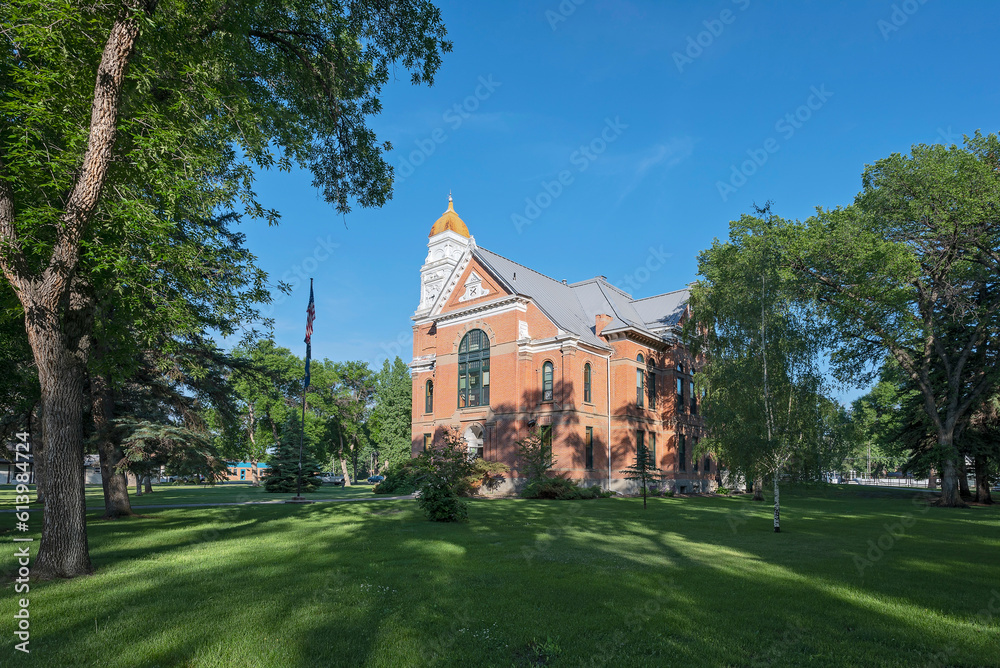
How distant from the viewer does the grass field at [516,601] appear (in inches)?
228

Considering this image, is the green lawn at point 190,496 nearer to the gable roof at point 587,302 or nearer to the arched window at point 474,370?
the arched window at point 474,370

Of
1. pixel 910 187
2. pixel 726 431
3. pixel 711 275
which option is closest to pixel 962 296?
pixel 910 187

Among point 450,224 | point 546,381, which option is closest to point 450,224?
point 450,224

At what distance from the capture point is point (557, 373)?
110 feet

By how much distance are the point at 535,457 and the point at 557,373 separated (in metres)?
5.87

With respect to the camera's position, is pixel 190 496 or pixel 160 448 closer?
pixel 160 448

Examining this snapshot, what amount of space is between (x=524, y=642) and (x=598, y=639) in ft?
2.78

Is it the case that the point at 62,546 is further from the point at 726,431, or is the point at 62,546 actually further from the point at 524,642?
the point at 726,431

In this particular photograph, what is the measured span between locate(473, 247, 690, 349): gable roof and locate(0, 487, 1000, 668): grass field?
21.7 meters

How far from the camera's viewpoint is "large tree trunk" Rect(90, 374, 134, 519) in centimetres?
1945

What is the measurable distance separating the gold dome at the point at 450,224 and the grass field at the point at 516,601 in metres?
53.5

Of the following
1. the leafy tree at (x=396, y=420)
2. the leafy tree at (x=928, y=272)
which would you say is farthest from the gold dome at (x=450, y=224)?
the leafy tree at (x=928, y=272)

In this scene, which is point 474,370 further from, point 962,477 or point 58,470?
point 962,477

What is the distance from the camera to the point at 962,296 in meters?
28.8
